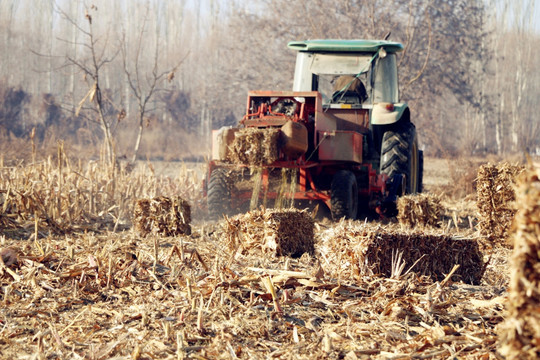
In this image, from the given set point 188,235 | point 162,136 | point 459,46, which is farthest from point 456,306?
point 162,136

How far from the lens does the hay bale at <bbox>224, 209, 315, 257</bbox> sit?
5.43 m

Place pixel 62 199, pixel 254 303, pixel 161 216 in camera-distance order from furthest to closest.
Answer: pixel 62 199, pixel 161 216, pixel 254 303

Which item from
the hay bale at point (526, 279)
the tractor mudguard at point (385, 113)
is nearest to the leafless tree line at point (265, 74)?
the tractor mudguard at point (385, 113)

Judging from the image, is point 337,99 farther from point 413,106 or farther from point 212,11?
point 212,11

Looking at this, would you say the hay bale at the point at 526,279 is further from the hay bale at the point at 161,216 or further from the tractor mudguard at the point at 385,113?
the tractor mudguard at the point at 385,113

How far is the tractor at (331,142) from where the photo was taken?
7.64 m

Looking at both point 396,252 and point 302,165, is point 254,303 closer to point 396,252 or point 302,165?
point 396,252

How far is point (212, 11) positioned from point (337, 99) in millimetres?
61752

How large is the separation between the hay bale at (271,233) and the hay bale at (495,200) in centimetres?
202

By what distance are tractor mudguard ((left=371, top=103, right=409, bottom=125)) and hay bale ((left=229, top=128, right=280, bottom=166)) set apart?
210cm

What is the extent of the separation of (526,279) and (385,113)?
7.01 metres

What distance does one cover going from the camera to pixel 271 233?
5.45m

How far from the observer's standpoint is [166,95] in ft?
139

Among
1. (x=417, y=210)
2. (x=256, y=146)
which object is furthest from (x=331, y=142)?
(x=417, y=210)
